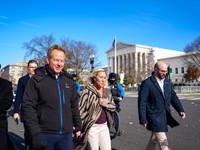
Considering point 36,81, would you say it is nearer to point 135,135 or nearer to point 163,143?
point 163,143

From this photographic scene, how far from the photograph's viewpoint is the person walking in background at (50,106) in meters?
2.30

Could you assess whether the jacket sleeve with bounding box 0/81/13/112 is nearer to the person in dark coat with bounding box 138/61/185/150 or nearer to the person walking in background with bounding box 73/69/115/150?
the person walking in background with bounding box 73/69/115/150

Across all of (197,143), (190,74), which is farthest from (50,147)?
(190,74)

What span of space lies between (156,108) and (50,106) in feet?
6.97

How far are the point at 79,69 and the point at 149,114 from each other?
93.5 feet

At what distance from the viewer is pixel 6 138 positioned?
2.49 m

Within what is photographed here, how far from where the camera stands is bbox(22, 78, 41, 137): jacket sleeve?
2.25 m

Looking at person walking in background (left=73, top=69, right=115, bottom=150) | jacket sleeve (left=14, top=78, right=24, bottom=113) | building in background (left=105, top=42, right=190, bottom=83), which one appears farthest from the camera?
building in background (left=105, top=42, right=190, bottom=83)

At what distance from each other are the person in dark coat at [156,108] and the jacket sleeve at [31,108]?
2.06 meters

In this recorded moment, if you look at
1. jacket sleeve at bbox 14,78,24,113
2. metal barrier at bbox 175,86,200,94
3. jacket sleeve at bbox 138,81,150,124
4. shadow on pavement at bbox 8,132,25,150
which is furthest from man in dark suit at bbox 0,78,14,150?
metal barrier at bbox 175,86,200,94

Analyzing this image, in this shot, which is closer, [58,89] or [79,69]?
[58,89]

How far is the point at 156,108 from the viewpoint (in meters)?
3.73

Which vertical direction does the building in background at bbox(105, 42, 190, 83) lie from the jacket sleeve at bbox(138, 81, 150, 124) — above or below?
above

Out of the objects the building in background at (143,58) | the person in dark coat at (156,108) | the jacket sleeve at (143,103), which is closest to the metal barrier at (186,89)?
the building in background at (143,58)
